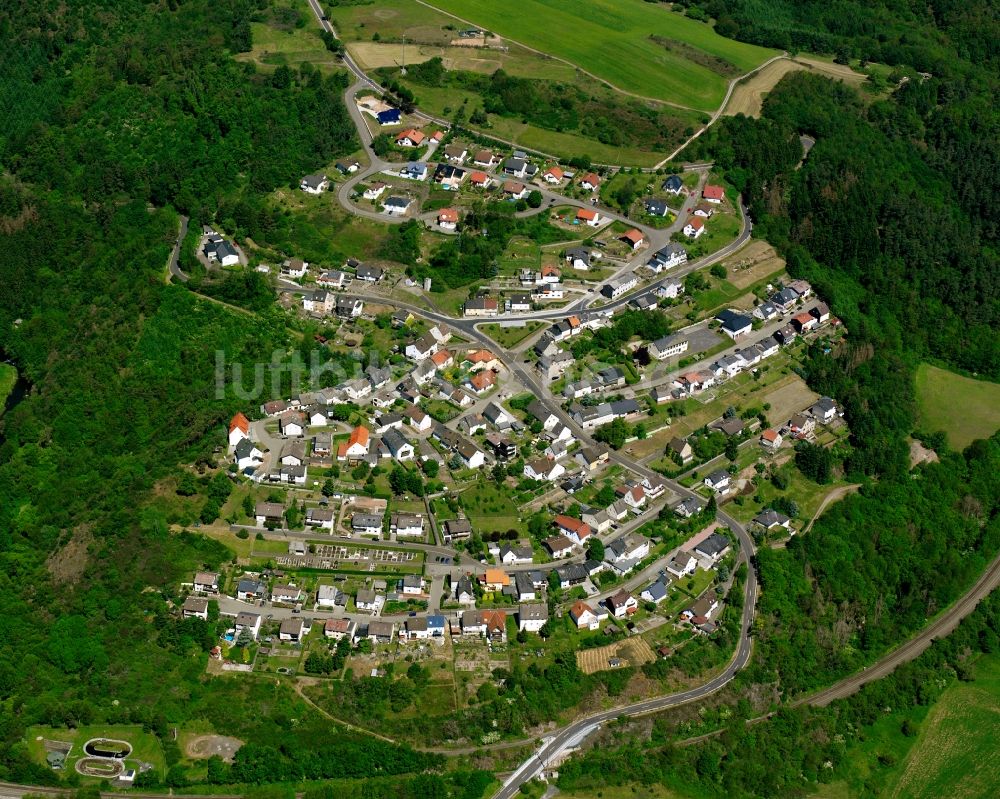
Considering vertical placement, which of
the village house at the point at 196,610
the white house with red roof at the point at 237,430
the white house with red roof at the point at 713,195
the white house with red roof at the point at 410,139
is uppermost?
the white house with red roof at the point at 713,195

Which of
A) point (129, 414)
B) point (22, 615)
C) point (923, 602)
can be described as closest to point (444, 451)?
point (129, 414)

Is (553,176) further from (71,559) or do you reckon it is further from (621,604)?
(71,559)

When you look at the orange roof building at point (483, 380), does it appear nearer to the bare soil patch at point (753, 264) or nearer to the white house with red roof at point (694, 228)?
the bare soil patch at point (753, 264)

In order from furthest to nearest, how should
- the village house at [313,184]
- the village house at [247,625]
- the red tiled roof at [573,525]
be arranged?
the village house at [313,184], the red tiled roof at [573,525], the village house at [247,625]

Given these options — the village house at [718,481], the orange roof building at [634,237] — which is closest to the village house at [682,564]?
the village house at [718,481]

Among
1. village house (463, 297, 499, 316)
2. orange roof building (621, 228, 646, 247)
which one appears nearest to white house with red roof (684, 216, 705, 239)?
orange roof building (621, 228, 646, 247)

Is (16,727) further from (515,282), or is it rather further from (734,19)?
(734,19)

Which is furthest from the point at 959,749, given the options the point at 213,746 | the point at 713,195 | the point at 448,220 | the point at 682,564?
the point at 448,220
